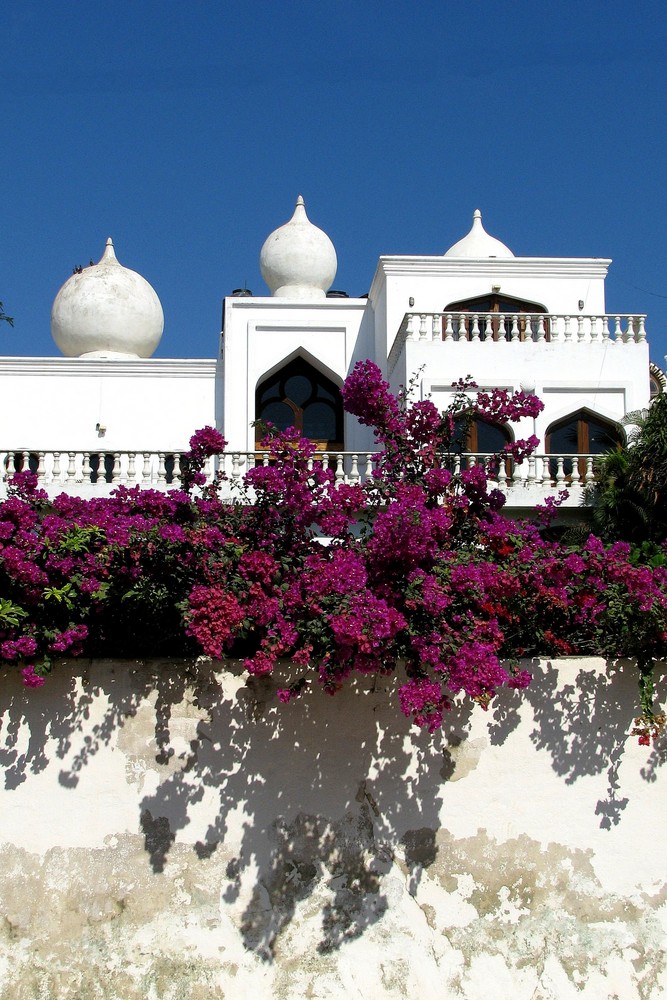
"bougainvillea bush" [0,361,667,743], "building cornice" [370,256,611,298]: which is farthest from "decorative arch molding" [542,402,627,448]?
"bougainvillea bush" [0,361,667,743]

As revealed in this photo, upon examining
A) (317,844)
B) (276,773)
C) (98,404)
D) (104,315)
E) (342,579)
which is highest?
(104,315)

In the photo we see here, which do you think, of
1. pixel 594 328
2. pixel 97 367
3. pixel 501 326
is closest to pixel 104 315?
pixel 97 367

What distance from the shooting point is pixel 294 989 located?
5.67 metres

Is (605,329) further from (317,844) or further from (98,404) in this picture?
(317,844)

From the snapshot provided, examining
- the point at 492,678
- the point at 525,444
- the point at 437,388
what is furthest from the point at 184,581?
the point at 437,388

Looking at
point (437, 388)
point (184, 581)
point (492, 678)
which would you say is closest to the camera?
point (492, 678)

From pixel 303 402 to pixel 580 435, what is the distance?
210 inches

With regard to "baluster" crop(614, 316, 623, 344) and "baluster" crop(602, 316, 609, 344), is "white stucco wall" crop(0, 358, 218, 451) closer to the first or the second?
"baluster" crop(602, 316, 609, 344)

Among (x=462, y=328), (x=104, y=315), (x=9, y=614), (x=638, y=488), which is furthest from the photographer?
(x=104, y=315)

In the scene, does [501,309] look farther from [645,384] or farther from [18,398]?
[18,398]

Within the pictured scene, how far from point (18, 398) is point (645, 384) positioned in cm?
1115

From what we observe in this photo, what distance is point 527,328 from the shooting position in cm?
1639

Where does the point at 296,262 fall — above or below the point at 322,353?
above

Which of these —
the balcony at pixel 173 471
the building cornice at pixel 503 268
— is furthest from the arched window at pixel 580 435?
the building cornice at pixel 503 268
